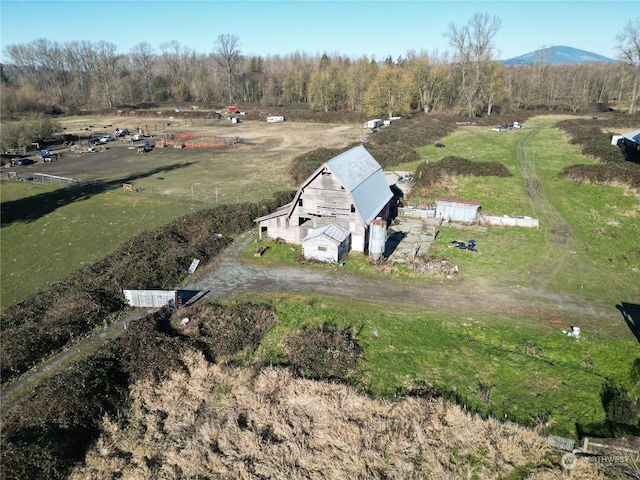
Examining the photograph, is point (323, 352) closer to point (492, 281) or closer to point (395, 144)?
point (492, 281)

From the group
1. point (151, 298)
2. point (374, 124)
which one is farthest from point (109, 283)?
point (374, 124)

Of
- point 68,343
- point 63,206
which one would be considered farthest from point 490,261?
point 63,206

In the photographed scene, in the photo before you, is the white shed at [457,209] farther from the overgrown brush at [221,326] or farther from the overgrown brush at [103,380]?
the overgrown brush at [103,380]

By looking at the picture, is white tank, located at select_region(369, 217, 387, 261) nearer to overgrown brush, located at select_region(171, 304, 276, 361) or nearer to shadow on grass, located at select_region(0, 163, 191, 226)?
overgrown brush, located at select_region(171, 304, 276, 361)

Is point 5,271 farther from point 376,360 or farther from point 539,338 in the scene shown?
point 539,338

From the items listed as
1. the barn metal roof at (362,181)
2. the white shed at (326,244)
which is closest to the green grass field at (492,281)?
the white shed at (326,244)

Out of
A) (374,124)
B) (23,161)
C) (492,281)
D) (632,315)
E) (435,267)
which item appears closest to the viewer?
(632,315)
